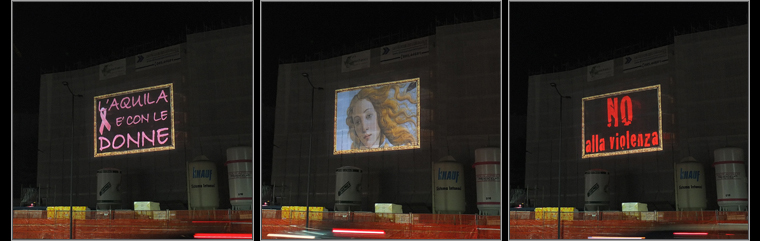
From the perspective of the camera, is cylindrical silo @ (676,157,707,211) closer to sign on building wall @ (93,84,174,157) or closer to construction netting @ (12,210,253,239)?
construction netting @ (12,210,253,239)

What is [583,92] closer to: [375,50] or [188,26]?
[375,50]

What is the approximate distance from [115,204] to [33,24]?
6.01 feet

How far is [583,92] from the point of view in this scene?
6605mm

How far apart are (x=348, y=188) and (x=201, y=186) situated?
1.31 metres

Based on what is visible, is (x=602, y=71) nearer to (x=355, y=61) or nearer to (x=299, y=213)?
(x=355, y=61)

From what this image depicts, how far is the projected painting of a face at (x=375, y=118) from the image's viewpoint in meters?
6.75

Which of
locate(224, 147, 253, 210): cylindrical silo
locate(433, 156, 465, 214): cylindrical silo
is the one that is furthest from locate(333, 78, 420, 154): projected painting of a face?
locate(224, 147, 253, 210): cylindrical silo

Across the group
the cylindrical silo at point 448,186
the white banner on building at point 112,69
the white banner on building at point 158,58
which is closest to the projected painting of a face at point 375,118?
the cylindrical silo at point 448,186

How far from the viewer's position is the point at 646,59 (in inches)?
258

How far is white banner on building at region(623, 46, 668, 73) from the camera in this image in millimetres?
6531

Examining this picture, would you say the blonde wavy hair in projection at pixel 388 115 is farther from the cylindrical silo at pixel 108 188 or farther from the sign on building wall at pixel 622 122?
the cylindrical silo at pixel 108 188

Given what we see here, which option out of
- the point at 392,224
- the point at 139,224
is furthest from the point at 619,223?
the point at 139,224

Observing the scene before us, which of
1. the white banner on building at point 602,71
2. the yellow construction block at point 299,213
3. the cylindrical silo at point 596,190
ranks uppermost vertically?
the white banner on building at point 602,71

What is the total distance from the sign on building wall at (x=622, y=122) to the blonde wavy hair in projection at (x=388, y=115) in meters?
1.67
